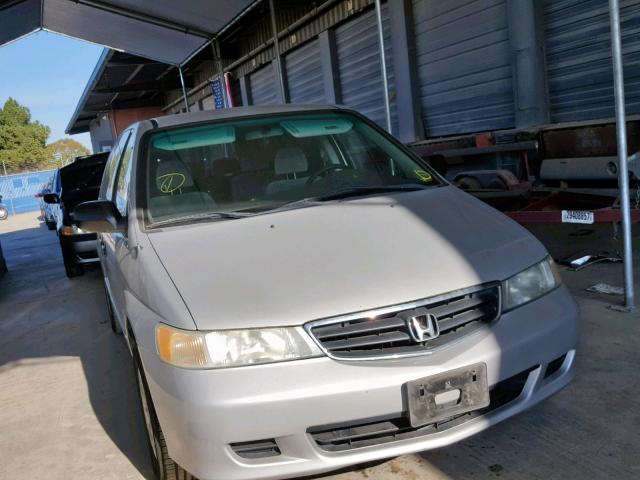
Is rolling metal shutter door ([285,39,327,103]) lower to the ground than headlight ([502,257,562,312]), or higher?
higher

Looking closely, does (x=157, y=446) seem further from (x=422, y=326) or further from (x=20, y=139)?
(x=20, y=139)

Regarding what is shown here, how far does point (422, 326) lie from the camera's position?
222 cm

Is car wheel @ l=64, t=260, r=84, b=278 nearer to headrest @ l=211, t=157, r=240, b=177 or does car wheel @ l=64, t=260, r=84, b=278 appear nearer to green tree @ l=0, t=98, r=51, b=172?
headrest @ l=211, t=157, r=240, b=177

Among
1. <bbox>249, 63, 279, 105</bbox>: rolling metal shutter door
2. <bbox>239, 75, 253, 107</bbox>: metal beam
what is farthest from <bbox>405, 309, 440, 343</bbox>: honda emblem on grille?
<bbox>239, 75, 253, 107</bbox>: metal beam

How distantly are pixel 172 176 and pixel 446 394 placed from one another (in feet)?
6.30

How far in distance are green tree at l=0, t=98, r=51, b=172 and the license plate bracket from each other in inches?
2065

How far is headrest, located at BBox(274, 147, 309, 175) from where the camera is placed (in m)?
3.46

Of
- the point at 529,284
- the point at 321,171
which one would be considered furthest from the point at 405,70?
the point at 529,284

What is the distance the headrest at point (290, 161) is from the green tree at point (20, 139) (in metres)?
50.8

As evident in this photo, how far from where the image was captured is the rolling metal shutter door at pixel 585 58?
6727 mm

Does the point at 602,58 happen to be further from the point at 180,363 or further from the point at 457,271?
the point at 180,363

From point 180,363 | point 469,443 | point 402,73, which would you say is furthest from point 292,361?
point 402,73

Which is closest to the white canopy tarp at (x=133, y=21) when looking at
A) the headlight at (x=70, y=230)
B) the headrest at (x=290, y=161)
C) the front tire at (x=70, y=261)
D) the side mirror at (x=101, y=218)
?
the headlight at (x=70, y=230)

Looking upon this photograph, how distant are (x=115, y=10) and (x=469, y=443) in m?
9.38
